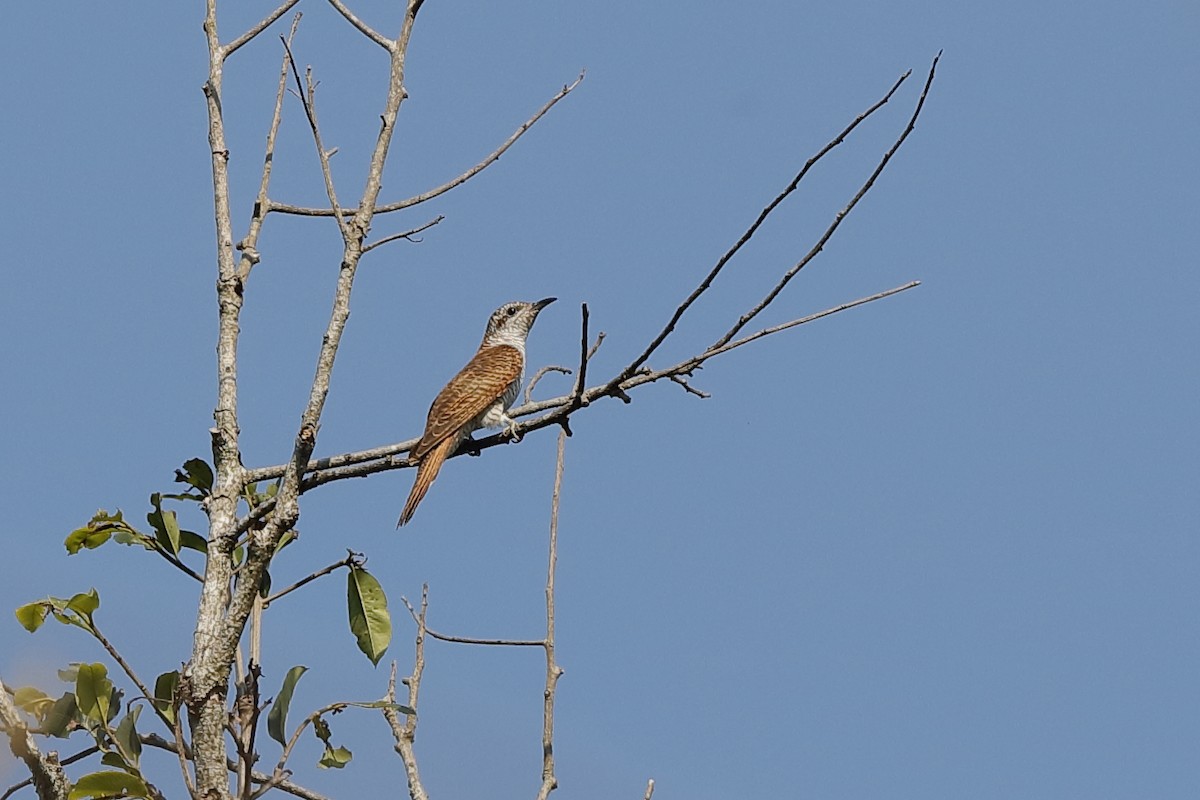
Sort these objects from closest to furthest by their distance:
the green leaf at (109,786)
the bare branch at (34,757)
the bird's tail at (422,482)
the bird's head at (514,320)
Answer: the bare branch at (34,757)
the green leaf at (109,786)
the bird's tail at (422,482)
the bird's head at (514,320)

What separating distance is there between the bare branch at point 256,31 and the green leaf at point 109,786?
7.45 ft

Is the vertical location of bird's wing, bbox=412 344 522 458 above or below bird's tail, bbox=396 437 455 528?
above

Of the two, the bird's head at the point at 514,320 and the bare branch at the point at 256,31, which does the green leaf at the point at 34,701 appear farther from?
the bird's head at the point at 514,320

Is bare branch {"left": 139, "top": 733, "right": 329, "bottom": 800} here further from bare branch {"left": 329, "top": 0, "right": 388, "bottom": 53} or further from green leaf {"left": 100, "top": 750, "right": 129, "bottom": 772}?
bare branch {"left": 329, "top": 0, "right": 388, "bottom": 53}

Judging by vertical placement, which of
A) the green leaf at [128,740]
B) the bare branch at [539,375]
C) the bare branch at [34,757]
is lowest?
the bare branch at [34,757]

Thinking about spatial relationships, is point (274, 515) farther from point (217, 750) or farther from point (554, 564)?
point (554, 564)

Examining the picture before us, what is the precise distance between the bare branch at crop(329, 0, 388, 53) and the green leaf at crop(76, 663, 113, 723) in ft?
6.60

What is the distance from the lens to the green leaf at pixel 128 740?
3621mm

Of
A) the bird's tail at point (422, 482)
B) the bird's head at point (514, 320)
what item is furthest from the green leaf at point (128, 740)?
the bird's head at point (514, 320)

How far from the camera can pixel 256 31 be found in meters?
4.61

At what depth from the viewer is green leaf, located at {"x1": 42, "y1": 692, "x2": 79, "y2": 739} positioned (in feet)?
12.1

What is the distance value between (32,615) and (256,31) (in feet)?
6.65

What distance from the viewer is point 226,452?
3.81m

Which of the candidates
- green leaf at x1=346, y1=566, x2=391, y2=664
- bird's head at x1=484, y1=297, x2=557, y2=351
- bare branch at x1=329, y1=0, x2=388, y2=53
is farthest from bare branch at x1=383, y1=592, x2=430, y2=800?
bird's head at x1=484, y1=297, x2=557, y2=351
